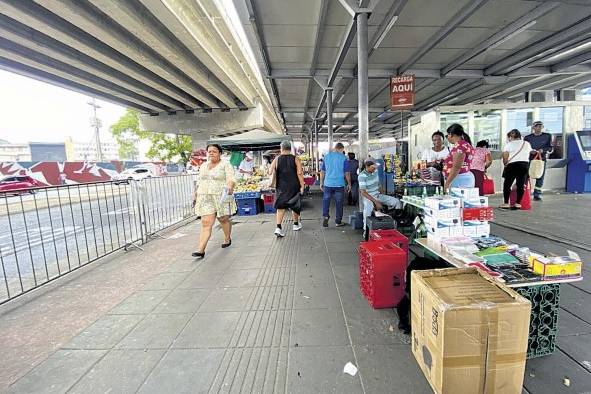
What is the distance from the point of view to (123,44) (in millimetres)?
7863

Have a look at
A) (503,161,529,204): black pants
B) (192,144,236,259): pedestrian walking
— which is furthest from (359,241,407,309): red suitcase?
(503,161,529,204): black pants

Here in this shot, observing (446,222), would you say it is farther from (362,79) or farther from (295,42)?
(295,42)

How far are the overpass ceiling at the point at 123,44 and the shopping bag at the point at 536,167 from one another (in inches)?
335

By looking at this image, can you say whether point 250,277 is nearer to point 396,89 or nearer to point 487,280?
point 487,280

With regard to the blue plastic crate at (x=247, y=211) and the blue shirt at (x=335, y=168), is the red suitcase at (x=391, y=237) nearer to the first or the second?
the blue shirt at (x=335, y=168)

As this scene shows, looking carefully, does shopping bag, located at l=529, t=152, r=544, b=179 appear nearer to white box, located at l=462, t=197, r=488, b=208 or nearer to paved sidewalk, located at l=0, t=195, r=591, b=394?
paved sidewalk, located at l=0, t=195, r=591, b=394

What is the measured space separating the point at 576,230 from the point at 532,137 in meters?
3.67

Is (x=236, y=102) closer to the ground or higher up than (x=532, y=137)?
higher up

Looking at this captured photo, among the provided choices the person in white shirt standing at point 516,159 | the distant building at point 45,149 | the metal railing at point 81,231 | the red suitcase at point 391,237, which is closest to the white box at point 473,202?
the red suitcase at point 391,237

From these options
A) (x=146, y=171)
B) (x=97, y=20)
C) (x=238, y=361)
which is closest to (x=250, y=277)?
(x=238, y=361)

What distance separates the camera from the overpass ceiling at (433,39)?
21.0 ft

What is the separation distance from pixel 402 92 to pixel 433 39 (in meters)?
1.61

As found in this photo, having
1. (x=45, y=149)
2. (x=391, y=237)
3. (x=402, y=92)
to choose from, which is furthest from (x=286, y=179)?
(x=45, y=149)

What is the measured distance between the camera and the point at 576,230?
5.05 m
